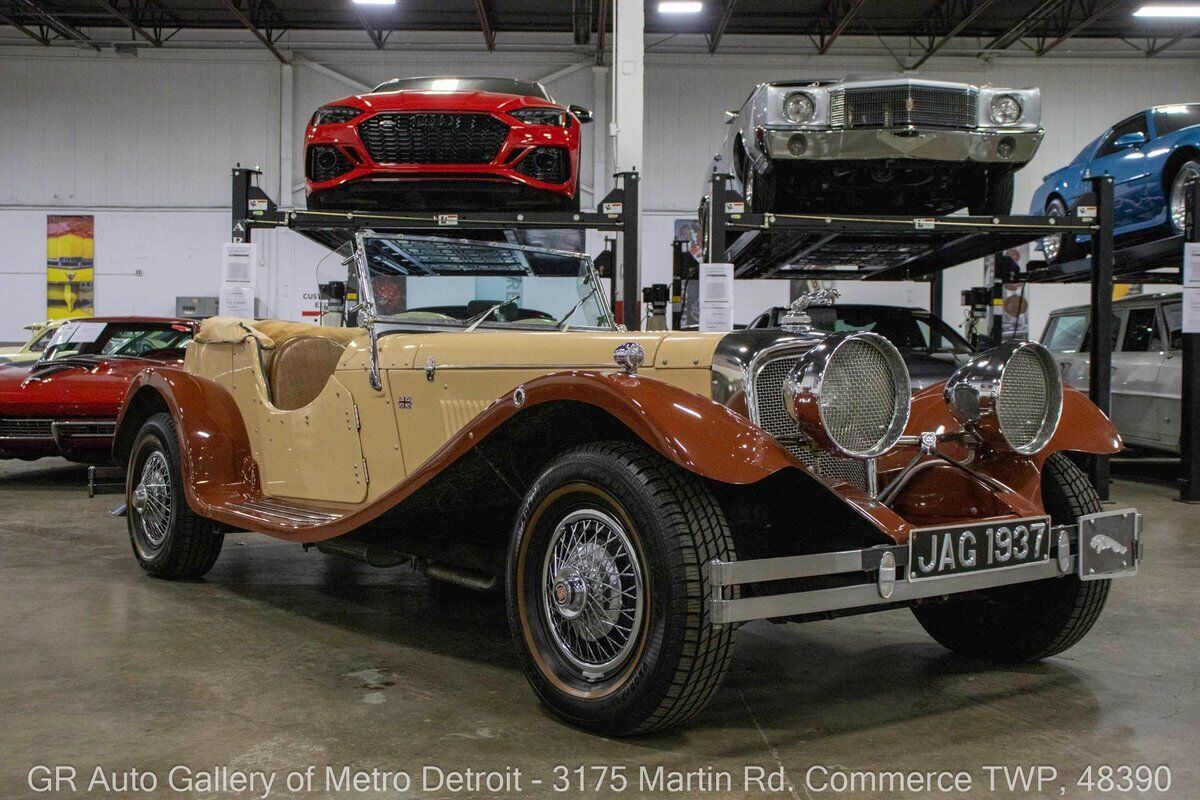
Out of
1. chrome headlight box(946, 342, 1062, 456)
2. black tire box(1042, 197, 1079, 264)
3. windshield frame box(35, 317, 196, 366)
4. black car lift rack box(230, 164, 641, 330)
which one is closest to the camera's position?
chrome headlight box(946, 342, 1062, 456)

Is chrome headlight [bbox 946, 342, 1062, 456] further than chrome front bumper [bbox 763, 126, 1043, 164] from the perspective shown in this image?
No

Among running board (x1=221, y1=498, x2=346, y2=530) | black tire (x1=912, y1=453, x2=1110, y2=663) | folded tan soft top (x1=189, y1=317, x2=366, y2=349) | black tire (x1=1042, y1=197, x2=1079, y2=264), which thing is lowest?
black tire (x1=912, y1=453, x2=1110, y2=663)

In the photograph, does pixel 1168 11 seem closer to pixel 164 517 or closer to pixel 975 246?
pixel 975 246

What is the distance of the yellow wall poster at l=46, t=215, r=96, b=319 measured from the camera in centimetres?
1688

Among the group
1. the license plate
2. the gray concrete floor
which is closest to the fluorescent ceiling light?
the gray concrete floor

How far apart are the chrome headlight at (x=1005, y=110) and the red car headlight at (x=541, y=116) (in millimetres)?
2565

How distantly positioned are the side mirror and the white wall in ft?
30.2

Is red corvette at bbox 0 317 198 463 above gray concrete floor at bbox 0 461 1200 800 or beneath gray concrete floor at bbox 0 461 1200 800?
above

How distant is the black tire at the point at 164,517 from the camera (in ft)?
13.6

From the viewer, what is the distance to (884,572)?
90.8 inches

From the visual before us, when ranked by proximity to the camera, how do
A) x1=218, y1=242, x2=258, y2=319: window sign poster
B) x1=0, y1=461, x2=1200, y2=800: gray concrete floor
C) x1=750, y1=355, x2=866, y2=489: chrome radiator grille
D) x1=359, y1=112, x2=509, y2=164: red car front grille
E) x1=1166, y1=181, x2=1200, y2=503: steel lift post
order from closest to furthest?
x1=0, y1=461, x2=1200, y2=800: gray concrete floor < x1=750, y1=355, x2=866, y2=489: chrome radiator grille < x1=218, y1=242, x2=258, y2=319: window sign poster < x1=359, y1=112, x2=509, y2=164: red car front grille < x1=1166, y1=181, x2=1200, y2=503: steel lift post

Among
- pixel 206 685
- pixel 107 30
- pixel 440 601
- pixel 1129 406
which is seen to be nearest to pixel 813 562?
pixel 206 685

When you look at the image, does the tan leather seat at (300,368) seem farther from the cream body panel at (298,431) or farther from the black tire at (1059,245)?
the black tire at (1059,245)

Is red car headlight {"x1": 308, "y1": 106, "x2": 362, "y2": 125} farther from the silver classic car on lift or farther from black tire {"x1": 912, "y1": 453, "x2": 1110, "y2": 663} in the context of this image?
black tire {"x1": 912, "y1": 453, "x2": 1110, "y2": 663}
